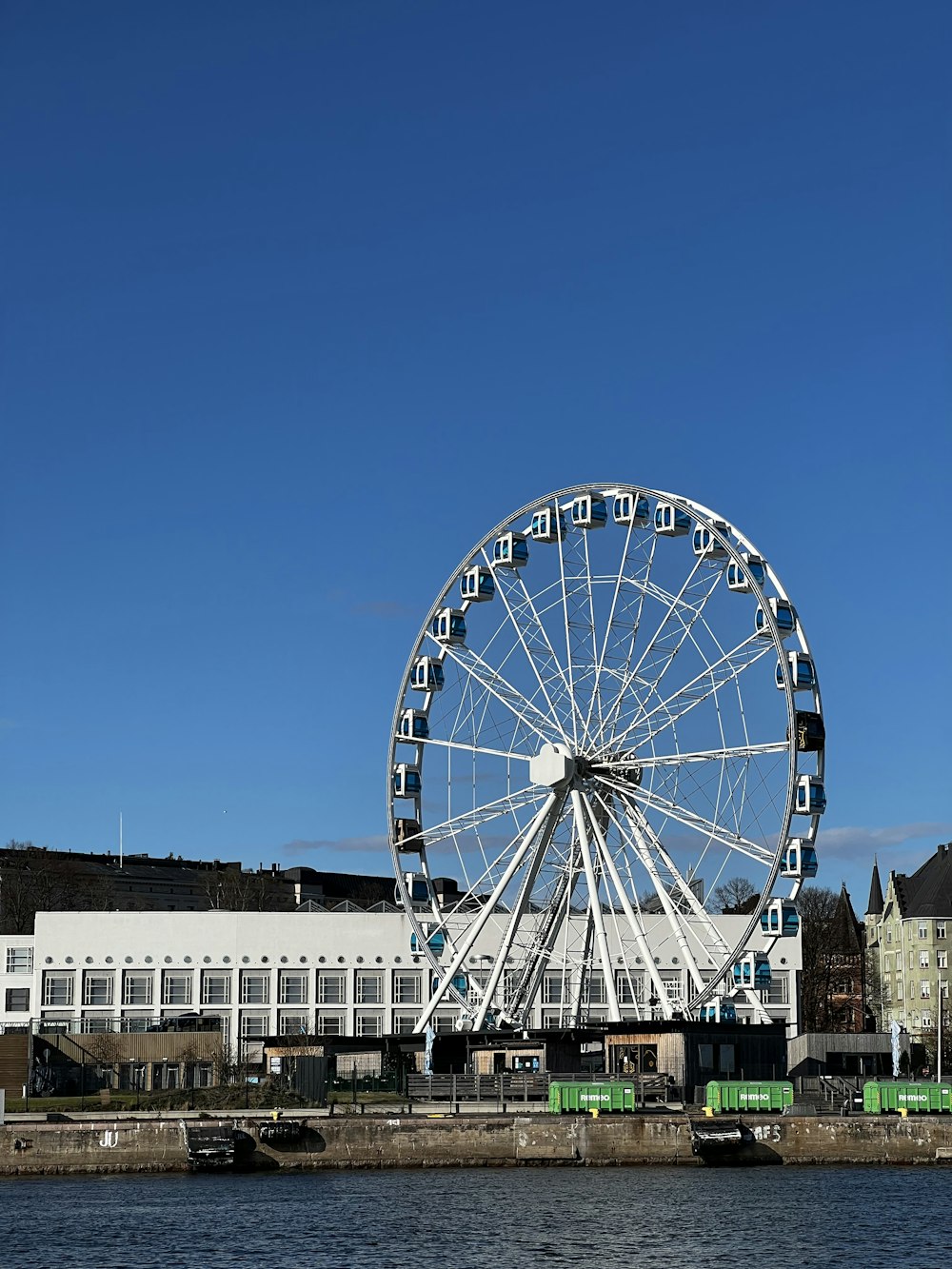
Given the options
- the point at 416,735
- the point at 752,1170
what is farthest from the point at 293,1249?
the point at 416,735

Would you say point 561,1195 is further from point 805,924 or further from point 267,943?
point 805,924

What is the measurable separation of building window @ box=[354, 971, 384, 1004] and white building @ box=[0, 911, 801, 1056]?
0.06 m

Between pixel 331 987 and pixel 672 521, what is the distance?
5224 cm

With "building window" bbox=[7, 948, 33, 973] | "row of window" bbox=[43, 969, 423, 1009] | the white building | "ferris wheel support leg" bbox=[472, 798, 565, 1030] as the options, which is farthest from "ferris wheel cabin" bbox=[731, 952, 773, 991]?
"building window" bbox=[7, 948, 33, 973]

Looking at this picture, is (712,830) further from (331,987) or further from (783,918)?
(331,987)

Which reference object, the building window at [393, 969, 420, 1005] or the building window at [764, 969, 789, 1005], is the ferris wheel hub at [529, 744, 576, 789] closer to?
the building window at [393, 969, 420, 1005]

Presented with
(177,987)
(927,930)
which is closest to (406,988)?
(177,987)

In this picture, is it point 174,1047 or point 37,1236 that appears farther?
Answer: point 174,1047

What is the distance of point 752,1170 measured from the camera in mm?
60031

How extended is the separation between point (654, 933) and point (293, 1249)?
7780cm

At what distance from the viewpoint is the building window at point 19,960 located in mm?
124688

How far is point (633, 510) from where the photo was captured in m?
84.8

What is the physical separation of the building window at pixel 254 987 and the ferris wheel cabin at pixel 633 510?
5084 cm

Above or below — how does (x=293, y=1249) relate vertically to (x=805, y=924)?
below
